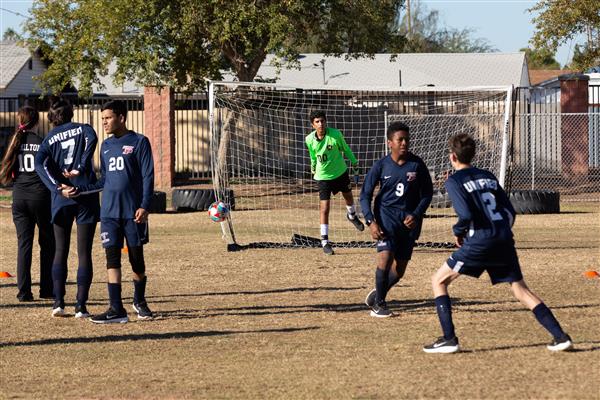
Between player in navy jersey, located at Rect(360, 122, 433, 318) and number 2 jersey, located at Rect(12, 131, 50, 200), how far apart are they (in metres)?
3.28

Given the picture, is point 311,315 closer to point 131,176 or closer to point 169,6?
point 131,176

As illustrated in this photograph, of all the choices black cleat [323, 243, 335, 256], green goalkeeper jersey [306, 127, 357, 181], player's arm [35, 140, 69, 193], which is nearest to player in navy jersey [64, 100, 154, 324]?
player's arm [35, 140, 69, 193]

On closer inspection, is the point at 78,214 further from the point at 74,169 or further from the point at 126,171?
the point at 126,171

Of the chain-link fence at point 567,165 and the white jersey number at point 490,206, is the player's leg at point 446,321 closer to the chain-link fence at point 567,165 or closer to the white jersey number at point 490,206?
the white jersey number at point 490,206

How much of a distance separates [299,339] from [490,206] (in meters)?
1.98

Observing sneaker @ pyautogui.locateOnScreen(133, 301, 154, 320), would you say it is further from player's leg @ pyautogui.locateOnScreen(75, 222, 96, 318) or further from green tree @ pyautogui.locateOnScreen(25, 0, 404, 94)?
green tree @ pyautogui.locateOnScreen(25, 0, 404, 94)

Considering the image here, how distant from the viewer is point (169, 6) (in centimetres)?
2919

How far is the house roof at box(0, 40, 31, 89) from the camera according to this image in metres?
50.3

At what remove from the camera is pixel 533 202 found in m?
22.3

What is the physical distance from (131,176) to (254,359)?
2253 millimetres

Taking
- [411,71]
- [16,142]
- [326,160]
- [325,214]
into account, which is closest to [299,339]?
[16,142]

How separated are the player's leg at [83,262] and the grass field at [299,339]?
17 centimetres

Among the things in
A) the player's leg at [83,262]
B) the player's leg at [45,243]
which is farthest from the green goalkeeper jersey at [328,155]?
the player's leg at [83,262]

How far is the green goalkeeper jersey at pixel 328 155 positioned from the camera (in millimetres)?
15227
